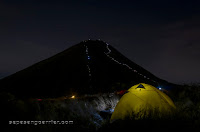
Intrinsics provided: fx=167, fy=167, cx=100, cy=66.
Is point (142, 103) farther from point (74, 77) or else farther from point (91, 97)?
point (74, 77)

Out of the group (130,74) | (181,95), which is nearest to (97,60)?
(130,74)

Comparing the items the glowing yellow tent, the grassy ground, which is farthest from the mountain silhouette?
the glowing yellow tent

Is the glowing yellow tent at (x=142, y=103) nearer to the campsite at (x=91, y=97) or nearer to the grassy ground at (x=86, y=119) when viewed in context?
the campsite at (x=91, y=97)

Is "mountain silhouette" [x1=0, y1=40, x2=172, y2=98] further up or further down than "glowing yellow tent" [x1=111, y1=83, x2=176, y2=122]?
further up

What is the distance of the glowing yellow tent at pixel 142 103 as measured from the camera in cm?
656

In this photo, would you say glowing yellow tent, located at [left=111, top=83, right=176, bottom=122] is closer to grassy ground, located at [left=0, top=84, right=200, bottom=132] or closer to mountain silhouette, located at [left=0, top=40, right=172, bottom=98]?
grassy ground, located at [left=0, top=84, right=200, bottom=132]

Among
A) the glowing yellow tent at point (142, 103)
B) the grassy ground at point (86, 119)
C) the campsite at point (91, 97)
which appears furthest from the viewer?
the glowing yellow tent at point (142, 103)

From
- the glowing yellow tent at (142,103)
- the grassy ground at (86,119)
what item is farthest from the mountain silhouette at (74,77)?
the glowing yellow tent at (142,103)

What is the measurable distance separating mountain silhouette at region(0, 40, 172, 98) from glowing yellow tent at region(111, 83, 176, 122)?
39.1 feet

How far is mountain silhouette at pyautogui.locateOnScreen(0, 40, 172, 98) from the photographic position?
2114 cm

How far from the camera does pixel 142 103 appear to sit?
22.0 ft

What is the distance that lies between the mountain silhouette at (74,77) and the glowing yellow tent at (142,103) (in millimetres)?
11913

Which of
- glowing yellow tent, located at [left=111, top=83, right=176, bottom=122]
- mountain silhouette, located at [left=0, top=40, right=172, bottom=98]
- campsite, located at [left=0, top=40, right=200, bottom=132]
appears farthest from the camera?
mountain silhouette, located at [left=0, top=40, right=172, bottom=98]

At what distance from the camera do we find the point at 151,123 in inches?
198
